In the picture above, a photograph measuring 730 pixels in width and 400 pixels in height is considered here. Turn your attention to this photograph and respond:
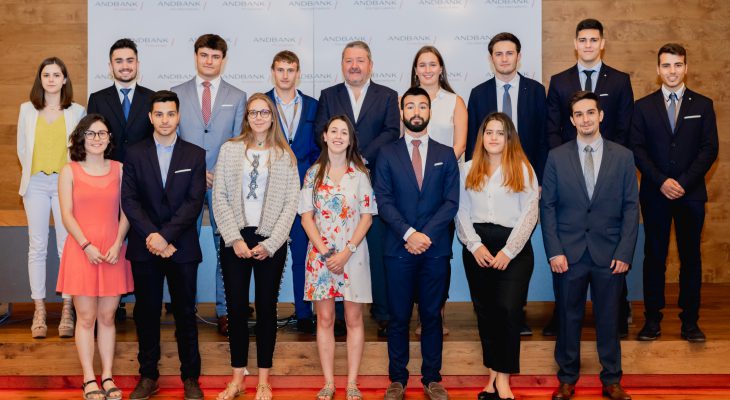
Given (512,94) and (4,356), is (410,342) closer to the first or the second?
(512,94)

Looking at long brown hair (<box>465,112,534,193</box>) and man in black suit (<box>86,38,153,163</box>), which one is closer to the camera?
long brown hair (<box>465,112,534,193</box>)

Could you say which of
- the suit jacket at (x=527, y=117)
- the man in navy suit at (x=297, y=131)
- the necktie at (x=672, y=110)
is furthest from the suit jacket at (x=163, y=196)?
the necktie at (x=672, y=110)

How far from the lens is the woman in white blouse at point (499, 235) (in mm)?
3867

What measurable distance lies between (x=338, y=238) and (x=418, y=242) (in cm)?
41

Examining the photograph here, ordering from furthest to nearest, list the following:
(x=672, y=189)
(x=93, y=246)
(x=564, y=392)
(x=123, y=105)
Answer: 1. (x=123, y=105)
2. (x=672, y=189)
3. (x=564, y=392)
4. (x=93, y=246)

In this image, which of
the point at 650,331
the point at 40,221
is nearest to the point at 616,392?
the point at 650,331

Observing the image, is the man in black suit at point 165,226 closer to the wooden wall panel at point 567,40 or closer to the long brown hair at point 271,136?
the long brown hair at point 271,136

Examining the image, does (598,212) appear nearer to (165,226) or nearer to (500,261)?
(500,261)

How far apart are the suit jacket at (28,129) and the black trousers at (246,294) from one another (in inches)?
51.6

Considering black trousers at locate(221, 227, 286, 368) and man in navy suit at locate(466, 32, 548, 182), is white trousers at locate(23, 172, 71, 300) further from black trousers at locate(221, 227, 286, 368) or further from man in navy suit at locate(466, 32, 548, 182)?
man in navy suit at locate(466, 32, 548, 182)

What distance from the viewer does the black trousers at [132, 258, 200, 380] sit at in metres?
3.95

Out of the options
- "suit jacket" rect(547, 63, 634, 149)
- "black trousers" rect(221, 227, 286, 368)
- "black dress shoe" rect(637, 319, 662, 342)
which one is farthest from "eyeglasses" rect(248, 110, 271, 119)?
"black dress shoe" rect(637, 319, 662, 342)

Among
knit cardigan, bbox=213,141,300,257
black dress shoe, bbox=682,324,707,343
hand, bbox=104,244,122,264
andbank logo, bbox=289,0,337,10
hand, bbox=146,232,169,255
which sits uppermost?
andbank logo, bbox=289,0,337,10

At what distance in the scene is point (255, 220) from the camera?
3.94 m
